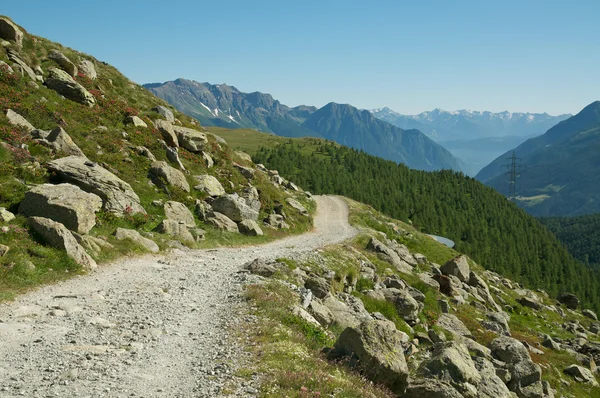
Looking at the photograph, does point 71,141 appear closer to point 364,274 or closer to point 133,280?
point 133,280

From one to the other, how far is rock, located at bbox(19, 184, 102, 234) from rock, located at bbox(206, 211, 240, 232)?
1376 centimetres

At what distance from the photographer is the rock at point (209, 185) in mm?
43219

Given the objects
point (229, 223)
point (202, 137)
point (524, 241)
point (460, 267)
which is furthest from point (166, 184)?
point (524, 241)

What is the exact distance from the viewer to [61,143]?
109 ft

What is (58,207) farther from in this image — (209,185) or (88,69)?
(88,69)

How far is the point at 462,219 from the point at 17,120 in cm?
16543

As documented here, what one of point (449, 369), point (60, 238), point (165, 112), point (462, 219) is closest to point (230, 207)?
point (60, 238)

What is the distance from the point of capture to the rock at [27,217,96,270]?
21.0 metres

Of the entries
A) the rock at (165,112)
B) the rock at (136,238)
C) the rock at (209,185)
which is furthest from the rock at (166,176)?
the rock at (165,112)

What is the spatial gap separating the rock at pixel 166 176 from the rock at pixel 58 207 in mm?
14155

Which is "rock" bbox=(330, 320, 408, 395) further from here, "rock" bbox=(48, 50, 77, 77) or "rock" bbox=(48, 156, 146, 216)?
"rock" bbox=(48, 50, 77, 77)

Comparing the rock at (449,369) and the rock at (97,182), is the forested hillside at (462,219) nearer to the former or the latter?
the rock at (97,182)

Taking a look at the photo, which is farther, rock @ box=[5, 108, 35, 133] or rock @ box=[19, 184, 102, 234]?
rock @ box=[5, 108, 35, 133]

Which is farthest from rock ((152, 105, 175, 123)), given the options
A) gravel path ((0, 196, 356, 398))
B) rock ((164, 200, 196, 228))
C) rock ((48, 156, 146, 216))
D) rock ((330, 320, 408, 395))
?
rock ((330, 320, 408, 395))
